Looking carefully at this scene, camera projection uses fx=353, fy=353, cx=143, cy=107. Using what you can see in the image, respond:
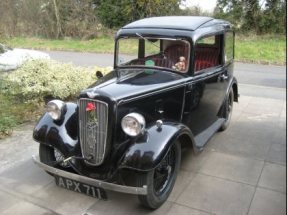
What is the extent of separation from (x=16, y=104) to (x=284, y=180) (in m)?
6.55

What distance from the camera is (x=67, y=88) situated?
7.33 metres

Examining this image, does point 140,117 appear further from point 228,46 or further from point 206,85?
point 228,46

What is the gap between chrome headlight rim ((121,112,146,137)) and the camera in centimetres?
354

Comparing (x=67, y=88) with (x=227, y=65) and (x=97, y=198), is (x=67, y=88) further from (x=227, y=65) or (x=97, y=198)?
(x=97, y=198)

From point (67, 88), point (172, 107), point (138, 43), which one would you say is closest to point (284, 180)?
point (172, 107)

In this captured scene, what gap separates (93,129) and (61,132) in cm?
46

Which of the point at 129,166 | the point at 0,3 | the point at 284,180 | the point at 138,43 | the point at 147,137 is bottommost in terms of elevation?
the point at 129,166

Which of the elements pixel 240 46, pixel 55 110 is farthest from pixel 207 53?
pixel 240 46

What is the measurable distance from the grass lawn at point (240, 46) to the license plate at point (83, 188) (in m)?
7.95

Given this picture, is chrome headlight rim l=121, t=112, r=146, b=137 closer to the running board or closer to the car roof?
the running board

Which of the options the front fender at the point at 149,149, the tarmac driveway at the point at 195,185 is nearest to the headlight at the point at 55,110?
the tarmac driveway at the point at 195,185

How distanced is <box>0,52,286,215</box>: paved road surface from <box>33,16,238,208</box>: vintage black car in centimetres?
26

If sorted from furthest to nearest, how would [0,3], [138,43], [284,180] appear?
[0,3]
[138,43]
[284,180]

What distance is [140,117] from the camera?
357cm
